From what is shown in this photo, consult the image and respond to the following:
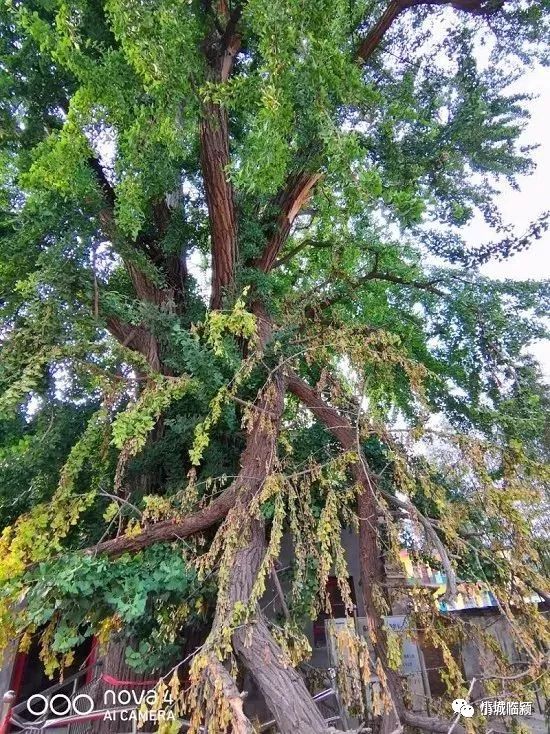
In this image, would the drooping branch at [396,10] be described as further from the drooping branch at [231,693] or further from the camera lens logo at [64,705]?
the camera lens logo at [64,705]

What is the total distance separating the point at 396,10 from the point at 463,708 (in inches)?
231

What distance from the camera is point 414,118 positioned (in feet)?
13.7

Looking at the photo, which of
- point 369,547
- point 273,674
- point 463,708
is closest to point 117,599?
point 273,674

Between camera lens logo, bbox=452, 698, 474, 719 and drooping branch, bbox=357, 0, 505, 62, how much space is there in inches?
210

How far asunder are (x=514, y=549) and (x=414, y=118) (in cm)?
401

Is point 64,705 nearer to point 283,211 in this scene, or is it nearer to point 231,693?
point 231,693

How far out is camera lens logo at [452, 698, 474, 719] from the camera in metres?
2.30

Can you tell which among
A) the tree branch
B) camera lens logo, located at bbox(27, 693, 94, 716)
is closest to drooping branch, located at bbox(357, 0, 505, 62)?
the tree branch

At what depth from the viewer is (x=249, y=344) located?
3.85m

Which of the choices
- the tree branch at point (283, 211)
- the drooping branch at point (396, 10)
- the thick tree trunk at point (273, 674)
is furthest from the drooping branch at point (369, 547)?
the drooping branch at point (396, 10)

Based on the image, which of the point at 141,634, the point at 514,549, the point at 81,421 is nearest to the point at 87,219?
the point at 81,421

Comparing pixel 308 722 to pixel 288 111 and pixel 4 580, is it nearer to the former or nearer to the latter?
pixel 4 580

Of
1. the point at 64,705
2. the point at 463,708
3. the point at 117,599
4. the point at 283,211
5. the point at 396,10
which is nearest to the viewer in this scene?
the point at 463,708

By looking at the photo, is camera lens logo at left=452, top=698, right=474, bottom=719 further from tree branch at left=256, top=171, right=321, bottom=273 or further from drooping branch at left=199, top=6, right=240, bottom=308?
tree branch at left=256, top=171, right=321, bottom=273
